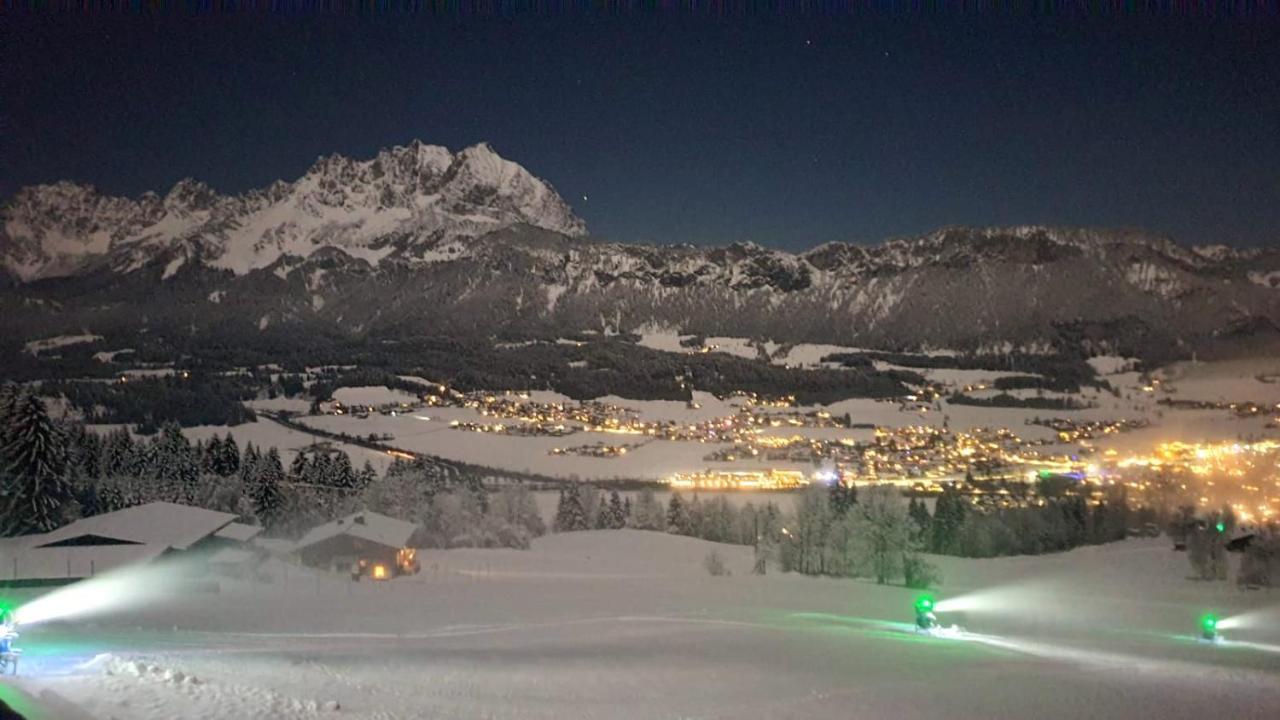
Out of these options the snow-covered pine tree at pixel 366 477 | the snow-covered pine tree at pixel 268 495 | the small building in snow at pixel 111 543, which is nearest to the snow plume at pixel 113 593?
the small building in snow at pixel 111 543

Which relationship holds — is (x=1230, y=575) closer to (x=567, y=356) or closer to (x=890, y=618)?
(x=890, y=618)

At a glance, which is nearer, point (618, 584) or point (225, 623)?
point (225, 623)

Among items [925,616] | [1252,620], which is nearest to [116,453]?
[925,616]

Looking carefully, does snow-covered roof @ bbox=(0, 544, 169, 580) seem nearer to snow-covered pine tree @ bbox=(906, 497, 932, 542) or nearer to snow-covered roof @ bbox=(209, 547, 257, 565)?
snow-covered roof @ bbox=(209, 547, 257, 565)

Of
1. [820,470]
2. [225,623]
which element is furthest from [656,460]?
[225,623]

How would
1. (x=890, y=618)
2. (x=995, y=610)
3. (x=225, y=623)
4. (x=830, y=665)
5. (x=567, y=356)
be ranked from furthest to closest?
(x=567, y=356), (x=995, y=610), (x=890, y=618), (x=225, y=623), (x=830, y=665)

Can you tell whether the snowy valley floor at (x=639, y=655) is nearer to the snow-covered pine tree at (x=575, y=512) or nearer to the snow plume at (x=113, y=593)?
the snow plume at (x=113, y=593)

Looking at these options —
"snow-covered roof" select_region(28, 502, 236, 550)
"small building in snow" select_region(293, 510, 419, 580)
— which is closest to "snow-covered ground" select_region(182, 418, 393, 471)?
"small building in snow" select_region(293, 510, 419, 580)
